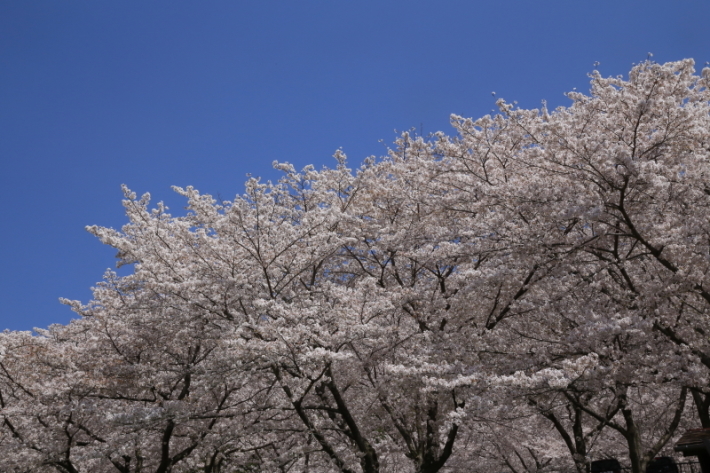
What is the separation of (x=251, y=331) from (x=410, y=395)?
132 inches

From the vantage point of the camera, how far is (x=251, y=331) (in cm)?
908

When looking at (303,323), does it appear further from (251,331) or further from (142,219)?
(142,219)

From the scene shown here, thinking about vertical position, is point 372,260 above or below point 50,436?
above

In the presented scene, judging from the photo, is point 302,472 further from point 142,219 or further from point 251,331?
point 142,219

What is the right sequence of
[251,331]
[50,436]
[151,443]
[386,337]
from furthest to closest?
[151,443] < [50,436] < [386,337] < [251,331]

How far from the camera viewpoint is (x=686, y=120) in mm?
8078

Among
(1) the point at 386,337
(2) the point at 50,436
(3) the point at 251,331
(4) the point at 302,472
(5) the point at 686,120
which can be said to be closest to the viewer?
(5) the point at 686,120

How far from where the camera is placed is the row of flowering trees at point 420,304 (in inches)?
323

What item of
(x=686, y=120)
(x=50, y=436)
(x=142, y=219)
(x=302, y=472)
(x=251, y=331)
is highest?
(x=142, y=219)

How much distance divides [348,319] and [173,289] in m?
2.90

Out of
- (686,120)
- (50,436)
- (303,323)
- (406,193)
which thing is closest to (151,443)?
(50,436)

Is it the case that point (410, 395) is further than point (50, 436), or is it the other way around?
point (50, 436)

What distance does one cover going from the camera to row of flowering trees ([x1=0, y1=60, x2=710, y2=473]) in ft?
26.9

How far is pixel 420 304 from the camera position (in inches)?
427
